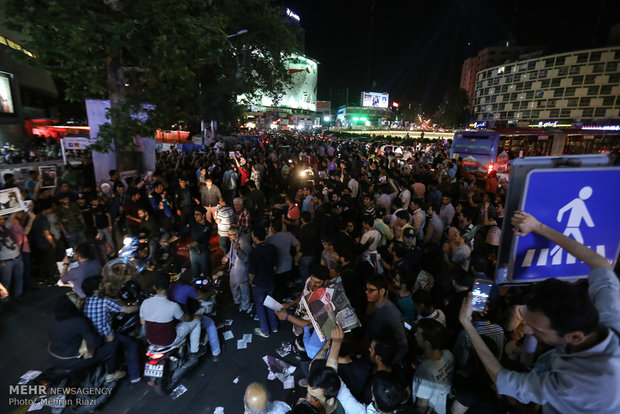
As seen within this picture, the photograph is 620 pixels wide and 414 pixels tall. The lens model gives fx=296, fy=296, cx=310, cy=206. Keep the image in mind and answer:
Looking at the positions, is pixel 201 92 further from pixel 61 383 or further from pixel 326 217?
pixel 61 383

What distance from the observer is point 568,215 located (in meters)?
2.04

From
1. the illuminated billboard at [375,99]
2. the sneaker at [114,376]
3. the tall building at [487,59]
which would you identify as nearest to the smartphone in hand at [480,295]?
the sneaker at [114,376]

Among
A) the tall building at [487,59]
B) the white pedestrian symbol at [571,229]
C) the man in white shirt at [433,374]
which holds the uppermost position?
the tall building at [487,59]

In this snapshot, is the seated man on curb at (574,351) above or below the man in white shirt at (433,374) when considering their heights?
above

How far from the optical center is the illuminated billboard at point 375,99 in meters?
97.8

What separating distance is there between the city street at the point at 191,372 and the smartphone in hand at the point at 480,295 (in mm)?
2838

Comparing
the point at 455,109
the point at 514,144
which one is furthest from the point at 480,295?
the point at 455,109

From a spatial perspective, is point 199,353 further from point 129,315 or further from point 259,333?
point 129,315

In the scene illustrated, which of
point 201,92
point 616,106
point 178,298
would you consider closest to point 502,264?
point 178,298

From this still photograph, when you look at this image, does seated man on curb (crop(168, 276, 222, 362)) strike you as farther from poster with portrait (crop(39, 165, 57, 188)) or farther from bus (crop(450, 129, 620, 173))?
bus (crop(450, 129, 620, 173))

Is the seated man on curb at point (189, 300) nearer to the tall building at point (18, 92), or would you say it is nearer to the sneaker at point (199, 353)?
the sneaker at point (199, 353)

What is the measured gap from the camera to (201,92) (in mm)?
21922

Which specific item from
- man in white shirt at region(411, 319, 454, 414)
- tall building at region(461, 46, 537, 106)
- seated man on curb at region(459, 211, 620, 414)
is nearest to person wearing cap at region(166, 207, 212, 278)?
man in white shirt at region(411, 319, 454, 414)

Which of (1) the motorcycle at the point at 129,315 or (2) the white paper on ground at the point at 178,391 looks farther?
(1) the motorcycle at the point at 129,315
